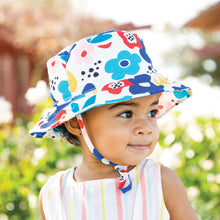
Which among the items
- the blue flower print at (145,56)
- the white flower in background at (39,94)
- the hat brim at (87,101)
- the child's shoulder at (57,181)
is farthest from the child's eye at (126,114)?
the white flower in background at (39,94)

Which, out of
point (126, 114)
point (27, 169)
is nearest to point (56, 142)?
point (27, 169)

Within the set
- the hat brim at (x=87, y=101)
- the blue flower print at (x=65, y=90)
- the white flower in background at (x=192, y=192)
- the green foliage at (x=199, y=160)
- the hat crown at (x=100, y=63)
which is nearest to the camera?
the hat brim at (x=87, y=101)

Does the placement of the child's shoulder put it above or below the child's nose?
below

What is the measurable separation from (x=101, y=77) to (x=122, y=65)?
0.11 metres

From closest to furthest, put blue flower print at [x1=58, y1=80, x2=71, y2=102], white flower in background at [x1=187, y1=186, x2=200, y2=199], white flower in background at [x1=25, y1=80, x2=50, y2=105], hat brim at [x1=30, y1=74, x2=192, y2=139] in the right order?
hat brim at [x1=30, y1=74, x2=192, y2=139] → blue flower print at [x1=58, y1=80, x2=71, y2=102] → white flower in background at [x1=187, y1=186, x2=200, y2=199] → white flower in background at [x1=25, y1=80, x2=50, y2=105]

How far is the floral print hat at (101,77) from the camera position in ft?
5.50

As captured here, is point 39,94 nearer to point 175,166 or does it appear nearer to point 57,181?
point 175,166

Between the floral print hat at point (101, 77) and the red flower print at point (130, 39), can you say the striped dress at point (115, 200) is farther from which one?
the red flower print at point (130, 39)

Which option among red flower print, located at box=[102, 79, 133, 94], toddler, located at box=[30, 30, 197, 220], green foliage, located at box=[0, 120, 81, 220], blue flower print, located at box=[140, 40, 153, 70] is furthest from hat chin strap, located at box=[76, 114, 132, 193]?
green foliage, located at box=[0, 120, 81, 220]

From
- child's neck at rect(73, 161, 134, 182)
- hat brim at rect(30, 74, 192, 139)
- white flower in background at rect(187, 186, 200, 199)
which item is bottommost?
white flower in background at rect(187, 186, 200, 199)

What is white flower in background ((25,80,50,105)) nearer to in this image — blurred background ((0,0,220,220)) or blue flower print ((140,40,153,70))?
blurred background ((0,0,220,220))

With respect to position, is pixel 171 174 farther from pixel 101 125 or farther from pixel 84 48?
pixel 84 48

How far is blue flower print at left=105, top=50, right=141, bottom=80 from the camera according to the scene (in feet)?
5.71

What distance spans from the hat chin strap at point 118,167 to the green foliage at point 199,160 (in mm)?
1872
